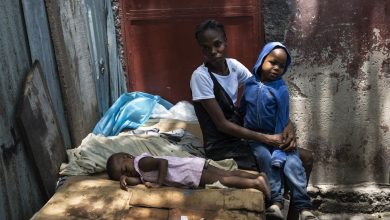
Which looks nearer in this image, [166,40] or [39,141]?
[39,141]

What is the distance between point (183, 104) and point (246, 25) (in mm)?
932

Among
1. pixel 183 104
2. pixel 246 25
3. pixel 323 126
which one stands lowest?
pixel 323 126

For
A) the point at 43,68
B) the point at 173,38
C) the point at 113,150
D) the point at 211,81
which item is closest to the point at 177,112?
the point at 173,38

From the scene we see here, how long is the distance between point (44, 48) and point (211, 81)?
116 centimetres

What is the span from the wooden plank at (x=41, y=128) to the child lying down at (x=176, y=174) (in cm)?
43

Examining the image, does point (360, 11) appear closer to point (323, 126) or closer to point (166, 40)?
point (323, 126)

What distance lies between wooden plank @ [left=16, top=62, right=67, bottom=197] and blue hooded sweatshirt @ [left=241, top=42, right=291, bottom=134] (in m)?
1.33

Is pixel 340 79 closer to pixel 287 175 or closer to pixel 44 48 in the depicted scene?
pixel 287 175

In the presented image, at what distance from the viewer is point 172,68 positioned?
4.91 m

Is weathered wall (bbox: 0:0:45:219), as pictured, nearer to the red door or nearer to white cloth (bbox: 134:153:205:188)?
white cloth (bbox: 134:153:205:188)

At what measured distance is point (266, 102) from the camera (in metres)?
3.46

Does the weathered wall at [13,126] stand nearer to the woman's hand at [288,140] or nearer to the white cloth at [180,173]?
the white cloth at [180,173]

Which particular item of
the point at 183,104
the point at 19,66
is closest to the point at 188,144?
the point at 183,104

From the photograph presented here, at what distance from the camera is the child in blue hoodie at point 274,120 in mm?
3387
